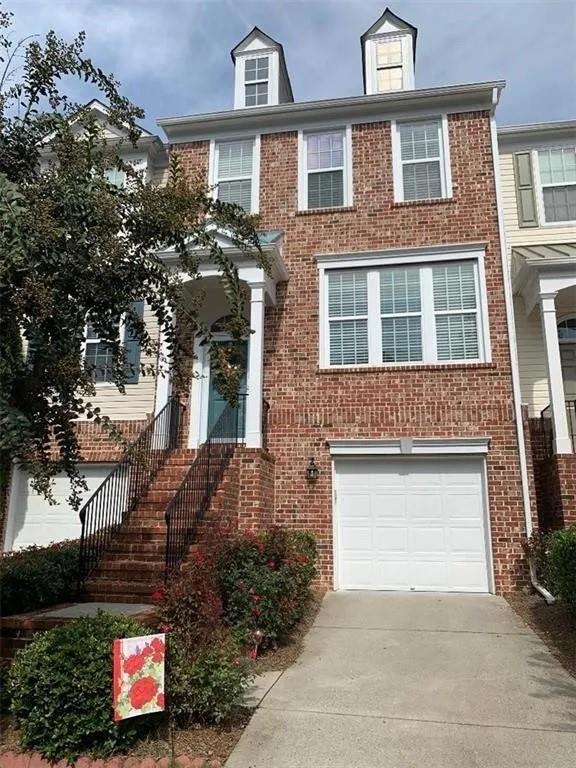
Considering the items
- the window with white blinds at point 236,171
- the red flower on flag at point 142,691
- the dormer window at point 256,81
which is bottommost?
the red flower on flag at point 142,691

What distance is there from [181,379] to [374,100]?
896 cm

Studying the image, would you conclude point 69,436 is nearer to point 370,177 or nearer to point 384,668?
point 384,668

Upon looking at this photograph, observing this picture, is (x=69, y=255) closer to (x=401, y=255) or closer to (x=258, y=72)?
(x=401, y=255)

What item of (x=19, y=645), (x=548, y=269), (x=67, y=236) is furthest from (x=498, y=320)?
(x=19, y=645)

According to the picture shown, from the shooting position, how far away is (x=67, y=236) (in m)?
4.57

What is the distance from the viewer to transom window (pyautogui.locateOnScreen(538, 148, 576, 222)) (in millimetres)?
11812

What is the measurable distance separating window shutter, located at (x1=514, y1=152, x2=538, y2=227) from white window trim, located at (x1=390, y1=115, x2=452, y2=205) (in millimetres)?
1679

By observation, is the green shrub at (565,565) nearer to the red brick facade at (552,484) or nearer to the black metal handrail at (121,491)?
the red brick facade at (552,484)

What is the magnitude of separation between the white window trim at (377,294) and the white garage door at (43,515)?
196 inches

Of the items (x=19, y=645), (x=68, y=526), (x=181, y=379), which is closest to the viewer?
(x=181, y=379)

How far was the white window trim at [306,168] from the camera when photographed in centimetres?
1167

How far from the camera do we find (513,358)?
10.2 m

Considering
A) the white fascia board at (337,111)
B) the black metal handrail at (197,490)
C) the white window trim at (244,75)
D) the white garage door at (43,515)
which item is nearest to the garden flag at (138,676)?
the black metal handrail at (197,490)

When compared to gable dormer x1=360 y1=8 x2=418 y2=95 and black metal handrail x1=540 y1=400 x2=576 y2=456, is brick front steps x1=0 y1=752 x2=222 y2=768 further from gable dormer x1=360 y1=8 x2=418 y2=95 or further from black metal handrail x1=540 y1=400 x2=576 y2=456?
gable dormer x1=360 y1=8 x2=418 y2=95
